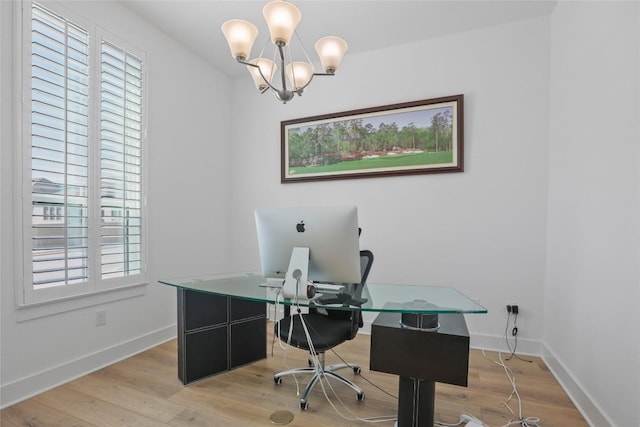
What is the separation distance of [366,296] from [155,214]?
2096mm

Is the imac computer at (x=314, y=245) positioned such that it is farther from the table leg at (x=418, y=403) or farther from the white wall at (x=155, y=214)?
the white wall at (x=155, y=214)

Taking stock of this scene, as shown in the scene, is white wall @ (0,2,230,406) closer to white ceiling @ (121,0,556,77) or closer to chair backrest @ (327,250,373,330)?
white ceiling @ (121,0,556,77)

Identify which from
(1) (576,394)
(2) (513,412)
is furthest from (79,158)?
(1) (576,394)

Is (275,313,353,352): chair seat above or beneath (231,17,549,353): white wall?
beneath

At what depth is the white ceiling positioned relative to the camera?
240 centimetres

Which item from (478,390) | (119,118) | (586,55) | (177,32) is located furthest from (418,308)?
(177,32)

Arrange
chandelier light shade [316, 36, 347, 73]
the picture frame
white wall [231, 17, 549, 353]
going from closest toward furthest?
chandelier light shade [316, 36, 347, 73]
white wall [231, 17, 549, 353]
the picture frame

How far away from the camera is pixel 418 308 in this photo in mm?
1405

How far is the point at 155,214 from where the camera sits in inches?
108

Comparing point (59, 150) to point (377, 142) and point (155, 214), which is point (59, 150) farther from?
point (377, 142)

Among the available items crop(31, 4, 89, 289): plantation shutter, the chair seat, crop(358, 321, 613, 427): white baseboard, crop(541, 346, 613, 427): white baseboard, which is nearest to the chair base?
the chair seat

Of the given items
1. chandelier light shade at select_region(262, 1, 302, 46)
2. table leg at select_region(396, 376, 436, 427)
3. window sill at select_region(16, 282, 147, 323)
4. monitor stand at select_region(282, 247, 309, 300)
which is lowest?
table leg at select_region(396, 376, 436, 427)

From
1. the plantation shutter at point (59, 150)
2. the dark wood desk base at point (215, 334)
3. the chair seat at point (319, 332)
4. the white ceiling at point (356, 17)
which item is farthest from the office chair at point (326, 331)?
the white ceiling at point (356, 17)

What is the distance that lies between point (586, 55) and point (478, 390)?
7.41ft
